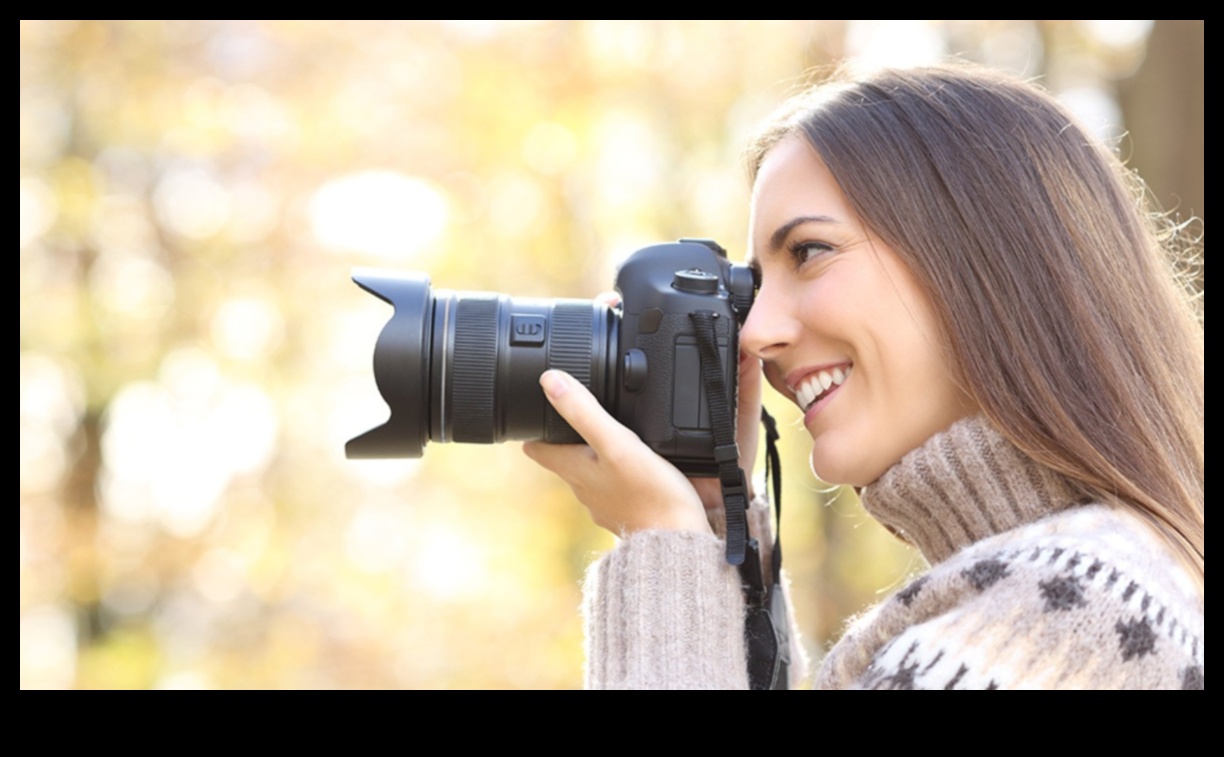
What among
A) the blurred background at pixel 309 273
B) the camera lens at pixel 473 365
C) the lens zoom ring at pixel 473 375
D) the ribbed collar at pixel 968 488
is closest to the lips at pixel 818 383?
the ribbed collar at pixel 968 488

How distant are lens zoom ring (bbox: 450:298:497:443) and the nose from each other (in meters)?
0.36

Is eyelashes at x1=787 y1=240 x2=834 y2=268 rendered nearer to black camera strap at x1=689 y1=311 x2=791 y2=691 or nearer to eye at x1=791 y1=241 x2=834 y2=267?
eye at x1=791 y1=241 x2=834 y2=267

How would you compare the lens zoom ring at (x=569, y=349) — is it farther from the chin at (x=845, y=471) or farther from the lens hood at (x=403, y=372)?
the chin at (x=845, y=471)

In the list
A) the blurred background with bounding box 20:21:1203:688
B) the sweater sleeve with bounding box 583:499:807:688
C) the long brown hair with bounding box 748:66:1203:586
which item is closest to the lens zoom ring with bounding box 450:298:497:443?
the sweater sleeve with bounding box 583:499:807:688

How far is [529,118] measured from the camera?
5.23m

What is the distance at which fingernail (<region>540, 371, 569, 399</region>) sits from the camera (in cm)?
147

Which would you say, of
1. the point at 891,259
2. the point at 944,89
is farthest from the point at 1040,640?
the point at 944,89

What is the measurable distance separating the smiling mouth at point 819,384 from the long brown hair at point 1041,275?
0.51ft

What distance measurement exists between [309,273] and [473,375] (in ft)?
13.2

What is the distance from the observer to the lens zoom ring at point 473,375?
1.52 metres

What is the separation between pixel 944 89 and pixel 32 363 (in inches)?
184
